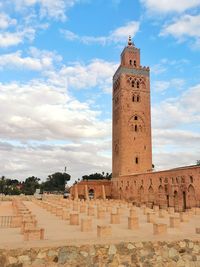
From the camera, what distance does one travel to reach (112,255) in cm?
705

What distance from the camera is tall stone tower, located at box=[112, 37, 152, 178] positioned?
3741cm

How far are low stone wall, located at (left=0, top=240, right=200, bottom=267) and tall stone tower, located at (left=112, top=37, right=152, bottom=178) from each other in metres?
29.3

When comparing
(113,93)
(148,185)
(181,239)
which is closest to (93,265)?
(181,239)

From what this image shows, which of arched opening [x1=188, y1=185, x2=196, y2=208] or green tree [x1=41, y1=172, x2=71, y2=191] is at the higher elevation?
green tree [x1=41, y1=172, x2=71, y2=191]

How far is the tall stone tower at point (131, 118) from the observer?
37406 millimetres

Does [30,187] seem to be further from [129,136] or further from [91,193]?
[129,136]

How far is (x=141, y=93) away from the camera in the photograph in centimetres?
3991

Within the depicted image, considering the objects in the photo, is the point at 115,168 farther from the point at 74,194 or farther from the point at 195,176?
the point at 195,176

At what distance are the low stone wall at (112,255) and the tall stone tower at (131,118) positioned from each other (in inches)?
1152

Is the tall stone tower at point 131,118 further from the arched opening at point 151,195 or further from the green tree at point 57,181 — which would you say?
the green tree at point 57,181

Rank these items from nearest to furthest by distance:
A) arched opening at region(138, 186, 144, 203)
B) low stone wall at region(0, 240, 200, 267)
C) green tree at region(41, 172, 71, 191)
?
1. low stone wall at region(0, 240, 200, 267)
2. arched opening at region(138, 186, 144, 203)
3. green tree at region(41, 172, 71, 191)

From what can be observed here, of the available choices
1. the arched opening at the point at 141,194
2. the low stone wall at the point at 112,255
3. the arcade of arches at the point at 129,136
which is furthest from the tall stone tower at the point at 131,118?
the low stone wall at the point at 112,255

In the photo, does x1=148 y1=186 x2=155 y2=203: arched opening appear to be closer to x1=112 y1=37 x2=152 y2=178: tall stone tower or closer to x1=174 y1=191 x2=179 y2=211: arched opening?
x1=174 y1=191 x2=179 y2=211: arched opening

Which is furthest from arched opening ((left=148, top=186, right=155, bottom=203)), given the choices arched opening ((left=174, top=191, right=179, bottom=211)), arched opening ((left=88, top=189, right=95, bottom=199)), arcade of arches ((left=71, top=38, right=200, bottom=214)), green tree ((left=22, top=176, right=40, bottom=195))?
green tree ((left=22, top=176, right=40, bottom=195))
